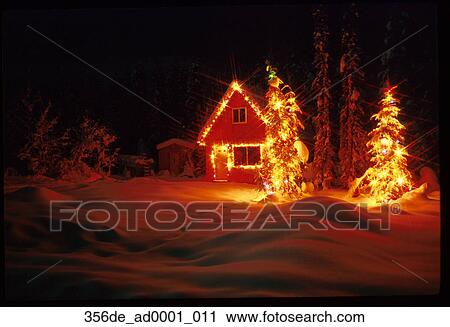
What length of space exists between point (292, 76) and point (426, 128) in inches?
102

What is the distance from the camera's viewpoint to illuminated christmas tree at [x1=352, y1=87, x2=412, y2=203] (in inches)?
299

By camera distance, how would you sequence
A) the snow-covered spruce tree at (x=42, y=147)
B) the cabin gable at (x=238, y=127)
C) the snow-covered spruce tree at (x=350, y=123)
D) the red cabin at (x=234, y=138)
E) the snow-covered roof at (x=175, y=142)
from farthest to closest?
1. the cabin gable at (x=238, y=127)
2. the red cabin at (x=234, y=138)
3. the snow-covered roof at (x=175, y=142)
4. the snow-covered spruce tree at (x=350, y=123)
5. the snow-covered spruce tree at (x=42, y=147)

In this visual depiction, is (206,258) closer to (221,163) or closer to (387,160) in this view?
(221,163)

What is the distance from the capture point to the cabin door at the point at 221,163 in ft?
27.2

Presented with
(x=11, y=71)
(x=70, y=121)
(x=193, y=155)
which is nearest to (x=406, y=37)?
(x=193, y=155)

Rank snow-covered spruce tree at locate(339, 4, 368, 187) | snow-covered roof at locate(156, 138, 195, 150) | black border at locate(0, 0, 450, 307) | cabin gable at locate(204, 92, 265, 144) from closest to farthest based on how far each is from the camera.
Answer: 1. black border at locate(0, 0, 450, 307)
2. snow-covered spruce tree at locate(339, 4, 368, 187)
3. snow-covered roof at locate(156, 138, 195, 150)
4. cabin gable at locate(204, 92, 265, 144)

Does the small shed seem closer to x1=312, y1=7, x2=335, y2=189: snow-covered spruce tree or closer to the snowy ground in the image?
the snowy ground

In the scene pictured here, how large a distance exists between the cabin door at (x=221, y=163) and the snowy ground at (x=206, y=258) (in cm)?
84

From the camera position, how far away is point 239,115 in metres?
8.44

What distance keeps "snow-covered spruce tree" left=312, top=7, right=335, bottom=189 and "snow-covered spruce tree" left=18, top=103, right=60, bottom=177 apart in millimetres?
4944

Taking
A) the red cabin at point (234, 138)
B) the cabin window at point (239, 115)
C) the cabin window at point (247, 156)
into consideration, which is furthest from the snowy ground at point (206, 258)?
the cabin window at point (239, 115)

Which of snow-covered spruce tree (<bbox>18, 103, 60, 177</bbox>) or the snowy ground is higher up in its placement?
snow-covered spruce tree (<bbox>18, 103, 60, 177</bbox>)

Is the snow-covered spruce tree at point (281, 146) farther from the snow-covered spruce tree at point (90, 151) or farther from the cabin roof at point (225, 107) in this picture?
the snow-covered spruce tree at point (90, 151)

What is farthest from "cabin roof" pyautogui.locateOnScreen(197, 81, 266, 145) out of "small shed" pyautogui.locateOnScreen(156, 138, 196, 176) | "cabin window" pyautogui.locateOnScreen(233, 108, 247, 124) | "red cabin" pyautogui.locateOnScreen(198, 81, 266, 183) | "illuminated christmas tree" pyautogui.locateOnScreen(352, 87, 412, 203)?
"illuminated christmas tree" pyautogui.locateOnScreen(352, 87, 412, 203)
